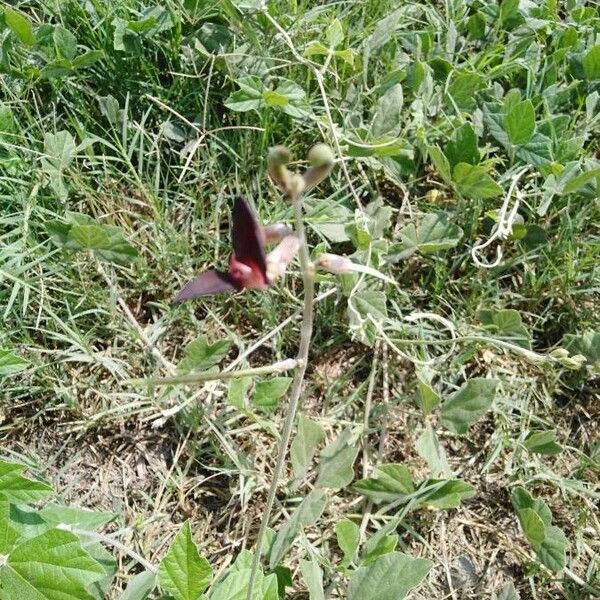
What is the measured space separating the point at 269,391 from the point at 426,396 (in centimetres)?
35

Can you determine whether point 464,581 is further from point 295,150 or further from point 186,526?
point 295,150

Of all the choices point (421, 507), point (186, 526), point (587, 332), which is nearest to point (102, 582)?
point (186, 526)

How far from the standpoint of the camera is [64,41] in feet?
7.18

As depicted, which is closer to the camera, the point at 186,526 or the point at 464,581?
the point at 186,526

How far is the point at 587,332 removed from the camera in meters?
2.02

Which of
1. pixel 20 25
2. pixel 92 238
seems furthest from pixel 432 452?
pixel 20 25

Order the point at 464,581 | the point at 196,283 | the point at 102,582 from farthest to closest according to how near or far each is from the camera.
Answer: the point at 464,581
the point at 102,582
the point at 196,283

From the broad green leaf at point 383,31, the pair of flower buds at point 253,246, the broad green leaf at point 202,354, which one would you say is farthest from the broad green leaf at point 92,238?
the pair of flower buds at point 253,246

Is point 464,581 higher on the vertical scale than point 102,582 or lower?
lower

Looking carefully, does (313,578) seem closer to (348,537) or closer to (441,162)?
(348,537)

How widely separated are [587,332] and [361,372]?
0.56 m

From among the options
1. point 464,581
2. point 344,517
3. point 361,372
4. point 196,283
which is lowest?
point 464,581

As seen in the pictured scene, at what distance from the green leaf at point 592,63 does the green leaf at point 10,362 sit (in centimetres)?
165

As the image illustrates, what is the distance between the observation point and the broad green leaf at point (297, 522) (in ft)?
5.69
